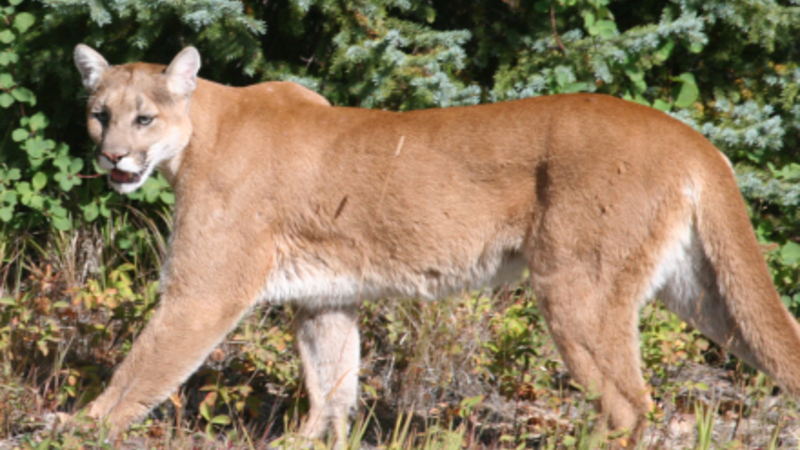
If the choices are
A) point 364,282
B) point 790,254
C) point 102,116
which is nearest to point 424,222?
point 364,282

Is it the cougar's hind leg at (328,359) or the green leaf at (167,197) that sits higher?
the green leaf at (167,197)

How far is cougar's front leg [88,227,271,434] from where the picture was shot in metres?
4.00

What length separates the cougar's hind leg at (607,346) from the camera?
12.2ft

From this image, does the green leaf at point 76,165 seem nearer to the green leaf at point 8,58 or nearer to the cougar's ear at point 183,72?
the green leaf at point 8,58

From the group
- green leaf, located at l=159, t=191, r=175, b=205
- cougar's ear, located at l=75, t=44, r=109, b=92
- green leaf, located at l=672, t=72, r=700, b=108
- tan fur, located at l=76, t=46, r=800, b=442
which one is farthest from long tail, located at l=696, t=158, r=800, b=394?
green leaf, located at l=159, t=191, r=175, b=205

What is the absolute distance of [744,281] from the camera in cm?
378

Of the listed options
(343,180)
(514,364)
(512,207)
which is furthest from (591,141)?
(514,364)

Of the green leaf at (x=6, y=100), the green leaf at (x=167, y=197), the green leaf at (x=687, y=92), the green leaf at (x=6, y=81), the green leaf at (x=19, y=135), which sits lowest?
the green leaf at (x=167, y=197)

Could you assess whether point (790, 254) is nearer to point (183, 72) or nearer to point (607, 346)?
point (607, 346)

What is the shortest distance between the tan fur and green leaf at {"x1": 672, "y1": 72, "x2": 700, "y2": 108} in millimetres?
1657

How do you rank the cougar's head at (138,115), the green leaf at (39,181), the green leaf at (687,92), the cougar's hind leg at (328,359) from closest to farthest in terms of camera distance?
the cougar's head at (138,115), the cougar's hind leg at (328,359), the green leaf at (687,92), the green leaf at (39,181)

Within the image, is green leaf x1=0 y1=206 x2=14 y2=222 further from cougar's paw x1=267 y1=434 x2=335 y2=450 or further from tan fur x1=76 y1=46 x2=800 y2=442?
cougar's paw x1=267 y1=434 x2=335 y2=450

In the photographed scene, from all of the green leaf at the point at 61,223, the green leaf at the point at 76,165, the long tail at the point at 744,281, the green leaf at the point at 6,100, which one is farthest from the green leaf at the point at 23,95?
the long tail at the point at 744,281

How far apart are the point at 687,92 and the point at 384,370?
246 cm
